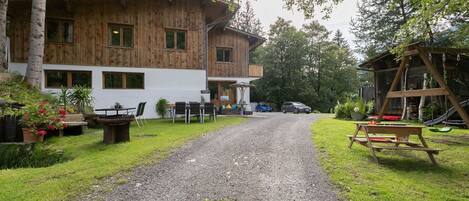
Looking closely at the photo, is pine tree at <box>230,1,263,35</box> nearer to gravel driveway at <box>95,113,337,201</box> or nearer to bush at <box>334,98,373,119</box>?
bush at <box>334,98,373,119</box>

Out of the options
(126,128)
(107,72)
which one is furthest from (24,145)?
(107,72)

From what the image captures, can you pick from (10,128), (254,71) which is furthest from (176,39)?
(10,128)

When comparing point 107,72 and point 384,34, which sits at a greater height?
point 384,34

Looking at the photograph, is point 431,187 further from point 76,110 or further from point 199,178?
point 76,110

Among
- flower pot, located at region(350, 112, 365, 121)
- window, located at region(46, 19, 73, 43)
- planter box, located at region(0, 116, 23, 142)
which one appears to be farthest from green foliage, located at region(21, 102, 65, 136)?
flower pot, located at region(350, 112, 365, 121)

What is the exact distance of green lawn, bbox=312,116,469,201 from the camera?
12.1 feet

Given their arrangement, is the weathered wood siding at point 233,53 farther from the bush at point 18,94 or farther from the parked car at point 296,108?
the bush at point 18,94

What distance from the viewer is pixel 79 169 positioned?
4.73 meters

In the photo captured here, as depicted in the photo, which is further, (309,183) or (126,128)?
(126,128)

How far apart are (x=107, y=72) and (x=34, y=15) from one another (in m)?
4.56

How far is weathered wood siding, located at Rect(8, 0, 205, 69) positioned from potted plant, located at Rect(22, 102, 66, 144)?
24.7ft

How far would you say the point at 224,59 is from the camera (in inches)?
826

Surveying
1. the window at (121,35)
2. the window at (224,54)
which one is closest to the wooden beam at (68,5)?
the window at (121,35)

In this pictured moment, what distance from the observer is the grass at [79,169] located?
369cm
